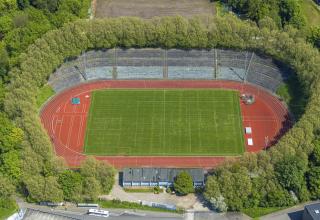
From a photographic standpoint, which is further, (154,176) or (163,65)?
(163,65)

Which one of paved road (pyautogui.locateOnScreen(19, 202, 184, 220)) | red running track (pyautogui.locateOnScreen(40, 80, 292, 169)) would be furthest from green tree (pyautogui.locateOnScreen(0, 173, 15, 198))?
red running track (pyautogui.locateOnScreen(40, 80, 292, 169))

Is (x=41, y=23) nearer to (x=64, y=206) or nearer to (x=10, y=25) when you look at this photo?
(x=10, y=25)

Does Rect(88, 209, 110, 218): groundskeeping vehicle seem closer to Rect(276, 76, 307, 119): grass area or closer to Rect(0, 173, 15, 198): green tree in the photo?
Rect(0, 173, 15, 198): green tree

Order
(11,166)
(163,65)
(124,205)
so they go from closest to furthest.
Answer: (124,205)
(11,166)
(163,65)

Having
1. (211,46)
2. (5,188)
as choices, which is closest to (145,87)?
(211,46)

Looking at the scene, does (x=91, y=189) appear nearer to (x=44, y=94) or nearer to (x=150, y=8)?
(x=44, y=94)
